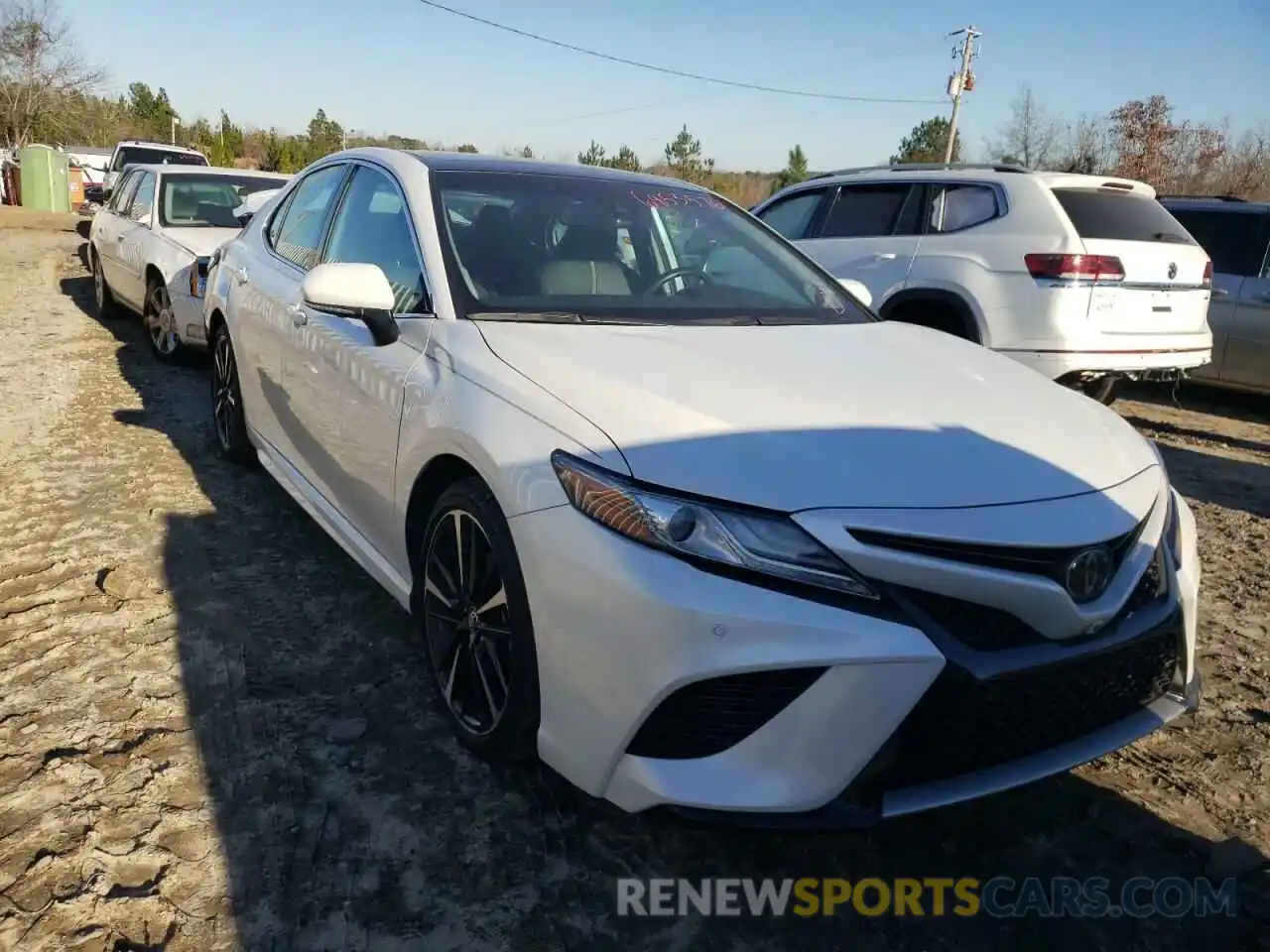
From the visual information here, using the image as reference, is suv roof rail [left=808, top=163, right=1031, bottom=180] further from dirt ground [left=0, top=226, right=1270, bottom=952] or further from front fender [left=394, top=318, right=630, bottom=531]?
front fender [left=394, top=318, right=630, bottom=531]

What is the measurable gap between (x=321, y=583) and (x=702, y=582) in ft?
7.43

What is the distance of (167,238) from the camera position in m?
7.27

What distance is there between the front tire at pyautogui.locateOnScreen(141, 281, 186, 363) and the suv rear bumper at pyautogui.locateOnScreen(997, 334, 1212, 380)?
5.84 m

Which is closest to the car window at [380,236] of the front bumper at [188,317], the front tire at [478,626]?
the front tire at [478,626]

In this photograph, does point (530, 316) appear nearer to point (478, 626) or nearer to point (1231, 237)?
point (478, 626)

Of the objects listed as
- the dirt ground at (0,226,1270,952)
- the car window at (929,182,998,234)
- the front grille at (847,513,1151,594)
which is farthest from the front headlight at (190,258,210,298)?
Answer: the front grille at (847,513,1151,594)

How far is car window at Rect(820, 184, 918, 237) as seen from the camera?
22.2 ft

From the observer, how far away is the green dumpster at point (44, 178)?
2669 cm

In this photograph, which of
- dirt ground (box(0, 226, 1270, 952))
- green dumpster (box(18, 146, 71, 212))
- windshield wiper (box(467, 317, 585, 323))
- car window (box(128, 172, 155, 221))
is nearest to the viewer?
dirt ground (box(0, 226, 1270, 952))

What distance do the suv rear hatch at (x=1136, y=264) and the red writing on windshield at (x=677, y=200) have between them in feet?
10.1

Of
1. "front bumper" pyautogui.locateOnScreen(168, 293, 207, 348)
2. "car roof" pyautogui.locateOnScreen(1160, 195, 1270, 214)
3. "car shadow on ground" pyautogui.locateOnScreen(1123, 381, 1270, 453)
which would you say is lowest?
"car shadow on ground" pyautogui.locateOnScreen(1123, 381, 1270, 453)

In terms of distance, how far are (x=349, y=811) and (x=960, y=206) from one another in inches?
224

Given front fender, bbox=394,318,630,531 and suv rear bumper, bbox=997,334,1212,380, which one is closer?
front fender, bbox=394,318,630,531

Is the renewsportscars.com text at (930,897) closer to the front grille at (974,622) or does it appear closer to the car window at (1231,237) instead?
the front grille at (974,622)
